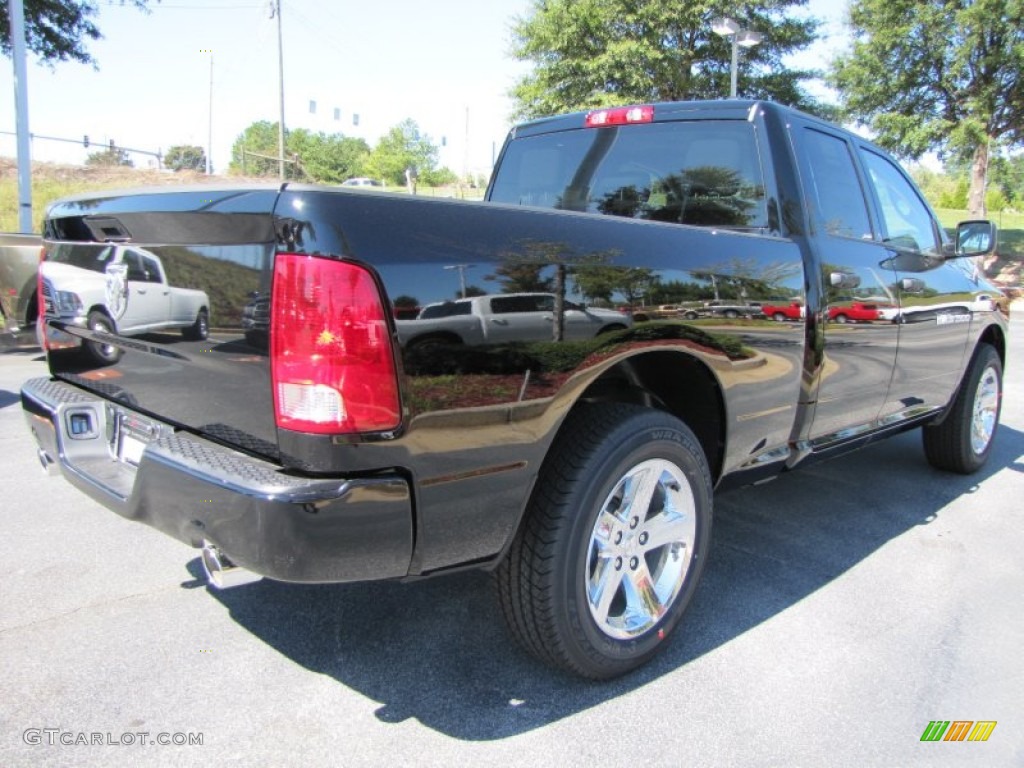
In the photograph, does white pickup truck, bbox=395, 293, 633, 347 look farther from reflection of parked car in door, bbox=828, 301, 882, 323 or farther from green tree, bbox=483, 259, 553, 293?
reflection of parked car in door, bbox=828, 301, 882, 323

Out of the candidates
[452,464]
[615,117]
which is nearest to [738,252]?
[615,117]

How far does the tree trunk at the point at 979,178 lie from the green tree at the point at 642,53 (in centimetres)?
471

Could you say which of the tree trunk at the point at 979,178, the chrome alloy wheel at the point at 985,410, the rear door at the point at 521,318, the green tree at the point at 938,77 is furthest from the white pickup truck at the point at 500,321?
the tree trunk at the point at 979,178

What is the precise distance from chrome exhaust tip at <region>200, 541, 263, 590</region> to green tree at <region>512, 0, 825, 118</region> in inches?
796

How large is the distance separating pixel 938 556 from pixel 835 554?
50cm

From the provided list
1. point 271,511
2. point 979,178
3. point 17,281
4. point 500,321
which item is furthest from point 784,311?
point 979,178

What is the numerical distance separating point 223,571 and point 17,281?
6835 mm

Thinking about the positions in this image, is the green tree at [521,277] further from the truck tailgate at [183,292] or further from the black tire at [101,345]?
the black tire at [101,345]

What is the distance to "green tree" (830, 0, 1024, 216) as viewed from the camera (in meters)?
20.0

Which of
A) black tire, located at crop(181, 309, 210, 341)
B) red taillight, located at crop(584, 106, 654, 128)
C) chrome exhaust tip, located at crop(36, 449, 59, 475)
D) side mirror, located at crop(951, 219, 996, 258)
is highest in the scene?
red taillight, located at crop(584, 106, 654, 128)

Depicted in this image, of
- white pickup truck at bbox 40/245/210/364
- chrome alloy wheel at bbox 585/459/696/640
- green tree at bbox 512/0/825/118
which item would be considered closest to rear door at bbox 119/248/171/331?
white pickup truck at bbox 40/245/210/364

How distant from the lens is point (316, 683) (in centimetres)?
234

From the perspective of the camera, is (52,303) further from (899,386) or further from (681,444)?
(899,386)

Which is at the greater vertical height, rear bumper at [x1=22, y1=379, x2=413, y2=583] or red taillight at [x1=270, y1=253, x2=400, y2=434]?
red taillight at [x1=270, y1=253, x2=400, y2=434]
